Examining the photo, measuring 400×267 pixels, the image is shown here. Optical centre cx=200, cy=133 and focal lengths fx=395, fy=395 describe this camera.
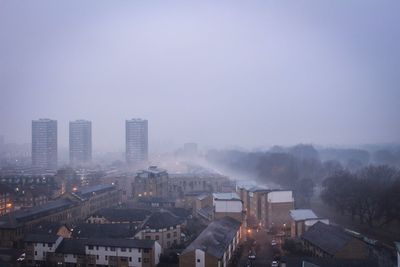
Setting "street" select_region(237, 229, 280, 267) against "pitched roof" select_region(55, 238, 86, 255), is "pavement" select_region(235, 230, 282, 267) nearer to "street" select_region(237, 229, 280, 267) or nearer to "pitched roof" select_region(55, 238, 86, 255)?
"street" select_region(237, 229, 280, 267)

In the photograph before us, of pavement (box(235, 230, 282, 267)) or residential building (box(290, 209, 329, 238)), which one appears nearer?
pavement (box(235, 230, 282, 267))

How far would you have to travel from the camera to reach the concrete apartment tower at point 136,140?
141ft

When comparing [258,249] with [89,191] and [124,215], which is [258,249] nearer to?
[124,215]

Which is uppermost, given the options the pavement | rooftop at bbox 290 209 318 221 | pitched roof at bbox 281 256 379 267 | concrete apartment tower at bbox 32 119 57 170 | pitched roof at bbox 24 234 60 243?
concrete apartment tower at bbox 32 119 57 170

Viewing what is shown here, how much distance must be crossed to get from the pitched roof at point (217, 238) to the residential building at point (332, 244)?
1.76 meters

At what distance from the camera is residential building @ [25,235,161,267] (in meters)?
8.05

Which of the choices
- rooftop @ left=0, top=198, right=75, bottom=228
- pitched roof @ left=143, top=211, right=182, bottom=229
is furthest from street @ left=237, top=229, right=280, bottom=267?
rooftop @ left=0, top=198, right=75, bottom=228

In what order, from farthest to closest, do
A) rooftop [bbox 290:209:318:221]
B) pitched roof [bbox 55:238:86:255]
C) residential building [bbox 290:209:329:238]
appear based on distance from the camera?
rooftop [bbox 290:209:318:221] → residential building [bbox 290:209:329:238] → pitched roof [bbox 55:238:86:255]

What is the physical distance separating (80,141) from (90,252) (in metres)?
37.3

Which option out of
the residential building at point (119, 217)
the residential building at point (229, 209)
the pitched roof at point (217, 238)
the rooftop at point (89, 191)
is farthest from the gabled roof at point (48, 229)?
the rooftop at point (89, 191)

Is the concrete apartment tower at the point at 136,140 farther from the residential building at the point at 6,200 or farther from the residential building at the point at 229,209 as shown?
the residential building at the point at 229,209

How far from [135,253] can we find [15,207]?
354 inches

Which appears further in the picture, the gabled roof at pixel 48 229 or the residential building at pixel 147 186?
the residential building at pixel 147 186

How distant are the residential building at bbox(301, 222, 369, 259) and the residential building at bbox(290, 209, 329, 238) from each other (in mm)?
862
